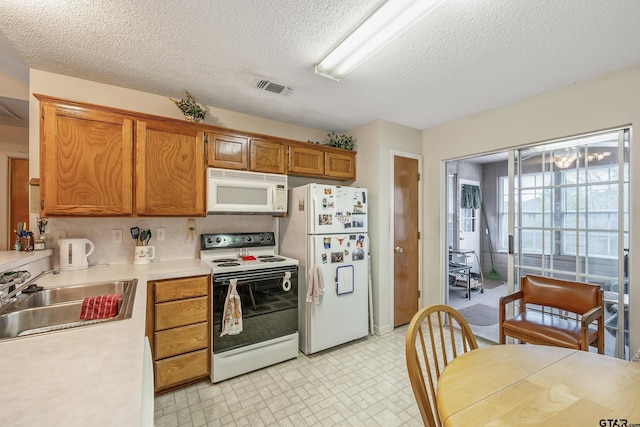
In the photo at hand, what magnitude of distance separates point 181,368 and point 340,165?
2.56m

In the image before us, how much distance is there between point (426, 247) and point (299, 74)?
260 centimetres

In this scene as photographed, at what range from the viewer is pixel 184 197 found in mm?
2479

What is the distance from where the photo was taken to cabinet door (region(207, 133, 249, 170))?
102 inches

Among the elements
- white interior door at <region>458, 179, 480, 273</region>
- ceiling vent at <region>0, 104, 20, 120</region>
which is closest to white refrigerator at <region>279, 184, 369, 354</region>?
ceiling vent at <region>0, 104, 20, 120</region>

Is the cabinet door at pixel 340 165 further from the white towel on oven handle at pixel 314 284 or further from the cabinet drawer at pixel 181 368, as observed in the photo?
the cabinet drawer at pixel 181 368

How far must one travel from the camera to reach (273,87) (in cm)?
246

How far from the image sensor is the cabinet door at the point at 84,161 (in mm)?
2025

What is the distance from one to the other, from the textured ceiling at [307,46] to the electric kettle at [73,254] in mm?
1364

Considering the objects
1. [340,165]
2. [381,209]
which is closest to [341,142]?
[340,165]

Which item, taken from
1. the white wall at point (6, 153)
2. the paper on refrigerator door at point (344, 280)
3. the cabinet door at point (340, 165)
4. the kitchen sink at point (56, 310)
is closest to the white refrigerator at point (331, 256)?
the paper on refrigerator door at point (344, 280)

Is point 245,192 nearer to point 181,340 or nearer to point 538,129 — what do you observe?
point 181,340

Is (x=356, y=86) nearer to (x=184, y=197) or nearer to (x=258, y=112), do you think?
(x=258, y=112)

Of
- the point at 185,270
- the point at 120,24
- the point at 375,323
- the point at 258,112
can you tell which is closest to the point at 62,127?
the point at 120,24

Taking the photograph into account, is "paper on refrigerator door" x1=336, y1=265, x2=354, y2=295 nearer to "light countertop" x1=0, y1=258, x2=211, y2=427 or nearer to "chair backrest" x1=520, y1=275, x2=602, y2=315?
"chair backrest" x1=520, y1=275, x2=602, y2=315
